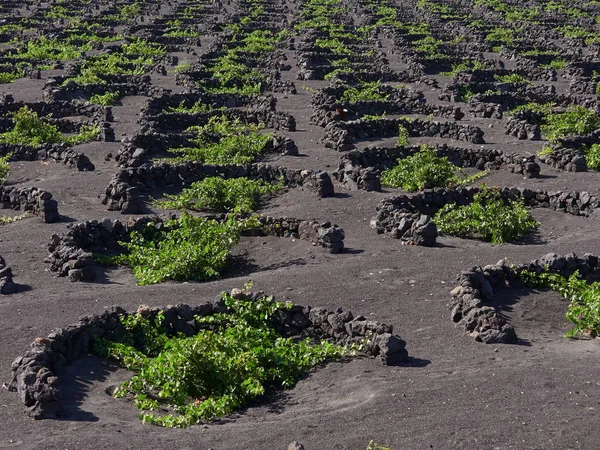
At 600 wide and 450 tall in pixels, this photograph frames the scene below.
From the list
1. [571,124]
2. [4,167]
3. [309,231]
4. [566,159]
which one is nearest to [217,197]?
[309,231]

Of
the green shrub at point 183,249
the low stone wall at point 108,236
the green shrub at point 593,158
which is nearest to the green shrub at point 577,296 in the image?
the low stone wall at point 108,236

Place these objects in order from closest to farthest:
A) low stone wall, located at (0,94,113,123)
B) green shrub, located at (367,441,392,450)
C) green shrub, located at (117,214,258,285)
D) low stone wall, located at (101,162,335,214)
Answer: green shrub, located at (367,441,392,450), green shrub, located at (117,214,258,285), low stone wall, located at (101,162,335,214), low stone wall, located at (0,94,113,123)

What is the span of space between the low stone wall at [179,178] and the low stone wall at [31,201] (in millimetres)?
1473

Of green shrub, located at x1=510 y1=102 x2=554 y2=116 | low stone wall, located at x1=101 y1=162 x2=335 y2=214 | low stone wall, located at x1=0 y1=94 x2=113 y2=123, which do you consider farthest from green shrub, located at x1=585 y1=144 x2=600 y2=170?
low stone wall, located at x1=0 y1=94 x2=113 y2=123

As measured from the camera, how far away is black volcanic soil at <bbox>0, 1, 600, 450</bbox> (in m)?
10.4

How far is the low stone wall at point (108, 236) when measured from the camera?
17422 mm

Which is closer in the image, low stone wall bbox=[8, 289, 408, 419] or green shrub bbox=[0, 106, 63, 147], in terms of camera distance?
low stone wall bbox=[8, 289, 408, 419]

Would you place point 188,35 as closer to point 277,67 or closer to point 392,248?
point 277,67

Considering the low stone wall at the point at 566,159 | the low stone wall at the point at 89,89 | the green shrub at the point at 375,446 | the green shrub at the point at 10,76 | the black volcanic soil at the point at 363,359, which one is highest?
the green shrub at the point at 10,76

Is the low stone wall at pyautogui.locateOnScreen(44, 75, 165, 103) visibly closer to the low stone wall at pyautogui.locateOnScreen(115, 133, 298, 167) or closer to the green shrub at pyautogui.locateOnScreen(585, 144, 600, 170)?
the low stone wall at pyautogui.locateOnScreen(115, 133, 298, 167)

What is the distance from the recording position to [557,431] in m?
10.3

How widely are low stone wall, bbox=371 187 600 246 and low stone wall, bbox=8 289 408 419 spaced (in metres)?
5.22

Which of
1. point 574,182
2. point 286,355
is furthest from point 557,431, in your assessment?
point 574,182

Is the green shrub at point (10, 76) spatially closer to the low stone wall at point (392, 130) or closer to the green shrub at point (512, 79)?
the low stone wall at point (392, 130)
